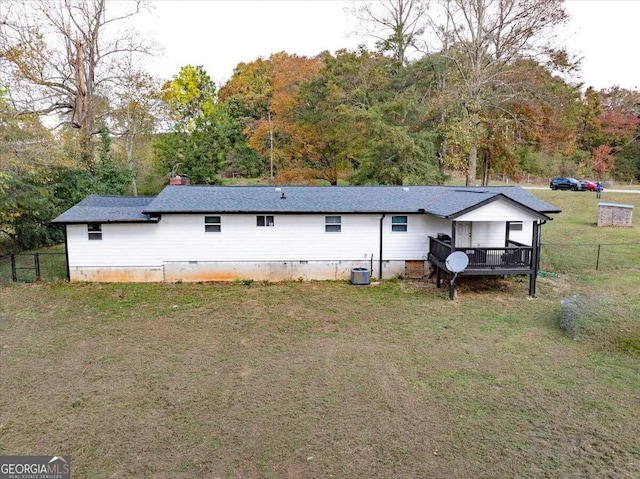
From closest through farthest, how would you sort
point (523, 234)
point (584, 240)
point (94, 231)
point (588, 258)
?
1. point (94, 231)
2. point (523, 234)
3. point (588, 258)
4. point (584, 240)

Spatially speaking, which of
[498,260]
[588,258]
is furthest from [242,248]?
[588,258]

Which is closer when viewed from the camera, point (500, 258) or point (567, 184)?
point (500, 258)

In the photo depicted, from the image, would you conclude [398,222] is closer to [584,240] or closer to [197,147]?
[584,240]

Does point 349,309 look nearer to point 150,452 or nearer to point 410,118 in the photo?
point 150,452

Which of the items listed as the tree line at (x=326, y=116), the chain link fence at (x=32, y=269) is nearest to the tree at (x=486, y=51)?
the tree line at (x=326, y=116)

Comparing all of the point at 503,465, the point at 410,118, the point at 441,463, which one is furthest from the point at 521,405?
the point at 410,118

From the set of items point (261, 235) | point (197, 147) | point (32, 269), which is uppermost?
point (197, 147)

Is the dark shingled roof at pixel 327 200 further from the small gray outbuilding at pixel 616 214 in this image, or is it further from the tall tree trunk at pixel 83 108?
the tall tree trunk at pixel 83 108
